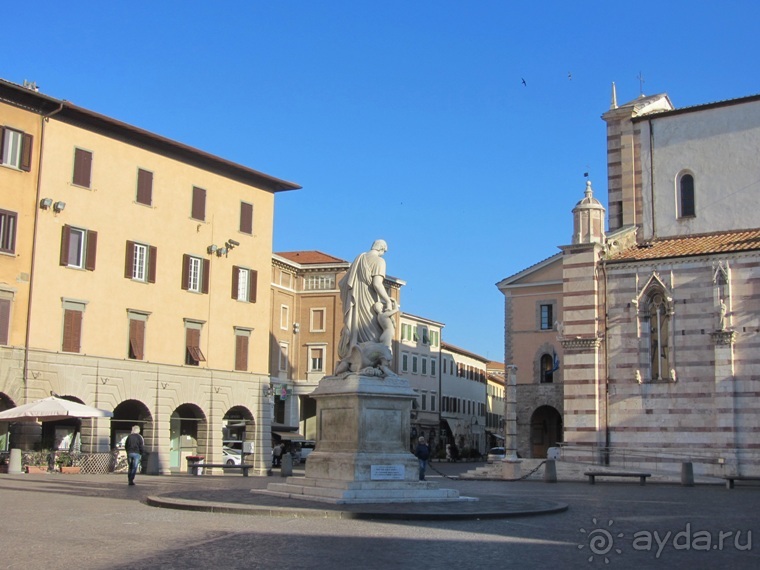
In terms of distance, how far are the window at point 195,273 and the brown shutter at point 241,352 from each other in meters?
3.07

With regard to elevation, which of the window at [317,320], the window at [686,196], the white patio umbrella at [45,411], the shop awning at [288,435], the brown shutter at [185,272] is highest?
the window at [686,196]

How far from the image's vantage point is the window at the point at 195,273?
134 ft

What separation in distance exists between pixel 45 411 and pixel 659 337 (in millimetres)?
20763

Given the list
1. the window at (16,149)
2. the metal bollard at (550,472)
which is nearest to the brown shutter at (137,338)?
the window at (16,149)

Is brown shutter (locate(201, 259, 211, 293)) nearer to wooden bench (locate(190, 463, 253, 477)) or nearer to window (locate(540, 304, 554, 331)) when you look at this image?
wooden bench (locate(190, 463, 253, 477))

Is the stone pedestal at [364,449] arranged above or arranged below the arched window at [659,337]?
below

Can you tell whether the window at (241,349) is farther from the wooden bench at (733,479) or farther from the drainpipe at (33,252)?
the wooden bench at (733,479)

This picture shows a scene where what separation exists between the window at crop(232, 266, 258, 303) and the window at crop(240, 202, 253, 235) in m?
1.84

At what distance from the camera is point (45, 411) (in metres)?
30.6

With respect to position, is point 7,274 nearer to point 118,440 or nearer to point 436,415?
point 118,440

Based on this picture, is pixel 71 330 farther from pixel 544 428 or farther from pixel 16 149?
pixel 544 428

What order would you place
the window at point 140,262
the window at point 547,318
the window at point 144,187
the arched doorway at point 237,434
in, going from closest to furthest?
the window at point 140,262, the window at point 144,187, the arched doorway at point 237,434, the window at point 547,318

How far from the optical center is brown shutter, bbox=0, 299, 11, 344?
108ft

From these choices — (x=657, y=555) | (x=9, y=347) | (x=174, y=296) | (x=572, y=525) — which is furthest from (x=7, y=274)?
(x=657, y=555)
